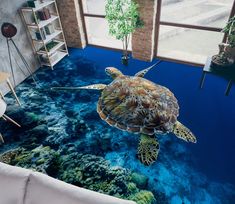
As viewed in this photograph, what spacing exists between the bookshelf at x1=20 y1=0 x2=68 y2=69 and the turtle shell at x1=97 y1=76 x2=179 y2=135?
6.21 feet

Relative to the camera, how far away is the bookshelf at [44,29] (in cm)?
381

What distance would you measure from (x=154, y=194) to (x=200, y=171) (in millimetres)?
619

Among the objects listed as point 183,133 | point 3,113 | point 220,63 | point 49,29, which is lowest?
point 183,133

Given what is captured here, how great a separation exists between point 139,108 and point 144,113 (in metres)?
0.08

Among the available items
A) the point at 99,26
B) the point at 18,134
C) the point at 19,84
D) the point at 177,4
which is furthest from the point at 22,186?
the point at 99,26

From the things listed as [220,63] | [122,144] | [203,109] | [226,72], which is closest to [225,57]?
[220,63]

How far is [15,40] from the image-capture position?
3.78m

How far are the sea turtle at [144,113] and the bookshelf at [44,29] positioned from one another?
1880mm

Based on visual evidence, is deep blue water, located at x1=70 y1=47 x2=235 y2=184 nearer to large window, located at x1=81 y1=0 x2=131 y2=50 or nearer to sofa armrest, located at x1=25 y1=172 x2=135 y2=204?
large window, located at x1=81 y1=0 x2=131 y2=50

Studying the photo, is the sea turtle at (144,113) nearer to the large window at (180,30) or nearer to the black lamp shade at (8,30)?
the large window at (180,30)

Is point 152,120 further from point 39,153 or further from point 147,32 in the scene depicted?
point 147,32

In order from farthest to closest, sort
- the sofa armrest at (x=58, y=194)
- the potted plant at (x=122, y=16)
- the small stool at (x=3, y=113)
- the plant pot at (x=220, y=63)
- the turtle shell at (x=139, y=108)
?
the potted plant at (x=122, y=16)
the plant pot at (x=220, y=63)
the small stool at (x=3, y=113)
the turtle shell at (x=139, y=108)
the sofa armrest at (x=58, y=194)

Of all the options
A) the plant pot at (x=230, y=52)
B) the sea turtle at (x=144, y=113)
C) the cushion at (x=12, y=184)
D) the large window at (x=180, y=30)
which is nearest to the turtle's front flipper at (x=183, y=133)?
the sea turtle at (x=144, y=113)

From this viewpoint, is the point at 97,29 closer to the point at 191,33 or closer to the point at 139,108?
the point at 191,33
